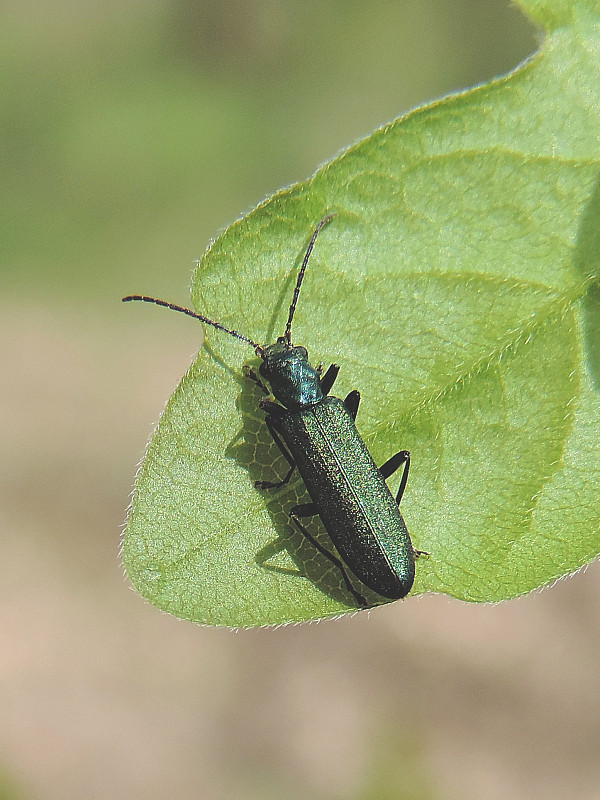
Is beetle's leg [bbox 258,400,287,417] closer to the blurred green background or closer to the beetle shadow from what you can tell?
the beetle shadow

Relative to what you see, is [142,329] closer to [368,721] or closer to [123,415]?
[123,415]

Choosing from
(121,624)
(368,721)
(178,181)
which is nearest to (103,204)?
(178,181)

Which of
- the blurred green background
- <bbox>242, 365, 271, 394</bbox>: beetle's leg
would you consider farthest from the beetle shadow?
the blurred green background

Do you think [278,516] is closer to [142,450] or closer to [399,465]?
[399,465]

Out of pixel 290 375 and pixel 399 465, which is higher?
pixel 290 375

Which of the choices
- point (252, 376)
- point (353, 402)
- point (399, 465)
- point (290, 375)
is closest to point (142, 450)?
point (290, 375)

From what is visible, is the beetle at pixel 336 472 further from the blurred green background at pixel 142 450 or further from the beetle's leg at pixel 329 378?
the blurred green background at pixel 142 450
